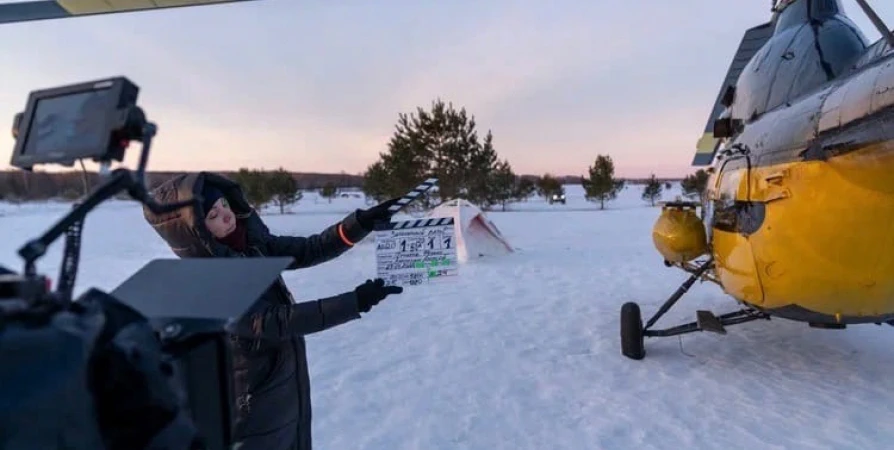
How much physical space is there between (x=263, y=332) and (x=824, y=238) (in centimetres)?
311

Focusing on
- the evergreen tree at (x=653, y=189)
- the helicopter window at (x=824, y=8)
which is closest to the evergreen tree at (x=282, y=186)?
the evergreen tree at (x=653, y=189)

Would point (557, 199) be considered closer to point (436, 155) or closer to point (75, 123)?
point (436, 155)

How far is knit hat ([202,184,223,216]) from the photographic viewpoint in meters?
2.06

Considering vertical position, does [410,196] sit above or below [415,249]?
above

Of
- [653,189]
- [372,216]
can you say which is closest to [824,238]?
[372,216]

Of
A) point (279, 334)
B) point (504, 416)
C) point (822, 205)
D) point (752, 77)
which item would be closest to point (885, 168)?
point (822, 205)

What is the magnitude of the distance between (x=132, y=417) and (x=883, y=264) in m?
3.63

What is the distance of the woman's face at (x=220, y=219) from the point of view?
2090 millimetres

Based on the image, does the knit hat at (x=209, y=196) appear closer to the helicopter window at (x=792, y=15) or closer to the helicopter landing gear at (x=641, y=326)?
the helicopter landing gear at (x=641, y=326)

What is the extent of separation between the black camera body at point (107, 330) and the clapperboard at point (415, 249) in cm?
164

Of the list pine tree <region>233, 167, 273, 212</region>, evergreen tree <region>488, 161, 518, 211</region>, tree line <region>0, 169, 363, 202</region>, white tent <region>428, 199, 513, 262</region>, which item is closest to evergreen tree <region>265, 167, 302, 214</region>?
pine tree <region>233, 167, 273, 212</region>

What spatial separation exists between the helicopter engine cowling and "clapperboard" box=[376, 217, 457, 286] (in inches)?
104

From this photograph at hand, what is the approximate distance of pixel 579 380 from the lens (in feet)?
13.9

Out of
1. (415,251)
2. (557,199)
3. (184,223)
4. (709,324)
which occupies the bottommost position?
(709,324)
